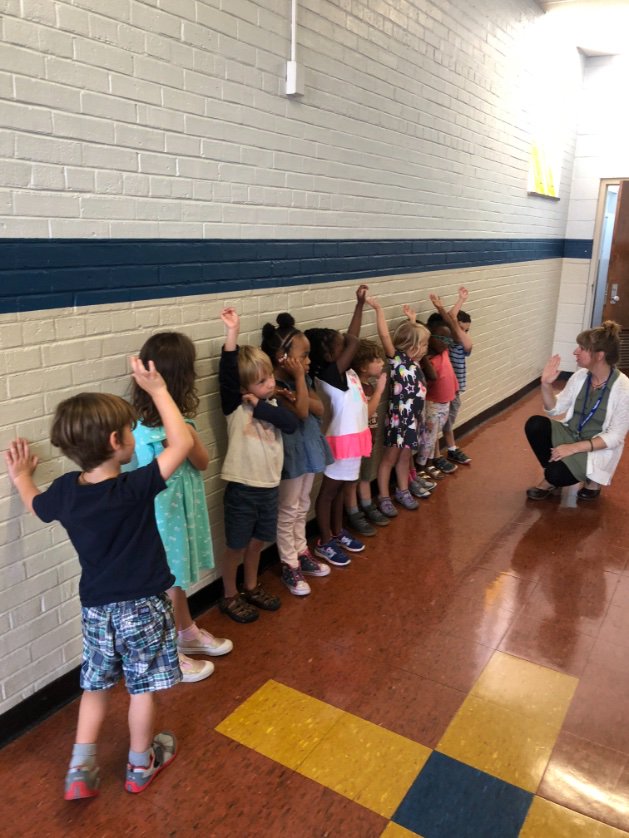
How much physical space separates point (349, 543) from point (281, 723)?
1.39 m

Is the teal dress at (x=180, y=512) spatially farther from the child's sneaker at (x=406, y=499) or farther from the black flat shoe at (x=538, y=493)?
the black flat shoe at (x=538, y=493)

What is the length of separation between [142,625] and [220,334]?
1.34 m

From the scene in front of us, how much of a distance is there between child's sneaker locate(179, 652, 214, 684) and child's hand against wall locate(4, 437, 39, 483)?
0.98 meters

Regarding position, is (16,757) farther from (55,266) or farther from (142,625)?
(55,266)

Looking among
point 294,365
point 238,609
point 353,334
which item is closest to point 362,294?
point 353,334

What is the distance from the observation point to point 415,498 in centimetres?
436

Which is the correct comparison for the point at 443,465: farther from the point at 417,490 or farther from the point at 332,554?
the point at 332,554

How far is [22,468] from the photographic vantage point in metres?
2.02

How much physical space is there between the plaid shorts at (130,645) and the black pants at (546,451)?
2991 millimetres


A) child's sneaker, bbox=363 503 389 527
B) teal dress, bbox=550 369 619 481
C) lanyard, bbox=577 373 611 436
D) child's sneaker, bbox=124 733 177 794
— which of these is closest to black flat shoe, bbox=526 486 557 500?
teal dress, bbox=550 369 619 481

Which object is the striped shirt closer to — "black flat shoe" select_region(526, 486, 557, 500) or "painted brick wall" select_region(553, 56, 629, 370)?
"black flat shoe" select_region(526, 486, 557, 500)

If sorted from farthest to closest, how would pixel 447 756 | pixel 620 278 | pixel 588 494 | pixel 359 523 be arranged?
pixel 620 278
pixel 588 494
pixel 359 523
pixel 447 756

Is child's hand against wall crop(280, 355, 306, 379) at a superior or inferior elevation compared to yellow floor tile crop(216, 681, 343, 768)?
superior

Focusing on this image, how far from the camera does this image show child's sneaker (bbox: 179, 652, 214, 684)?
2504 mm
